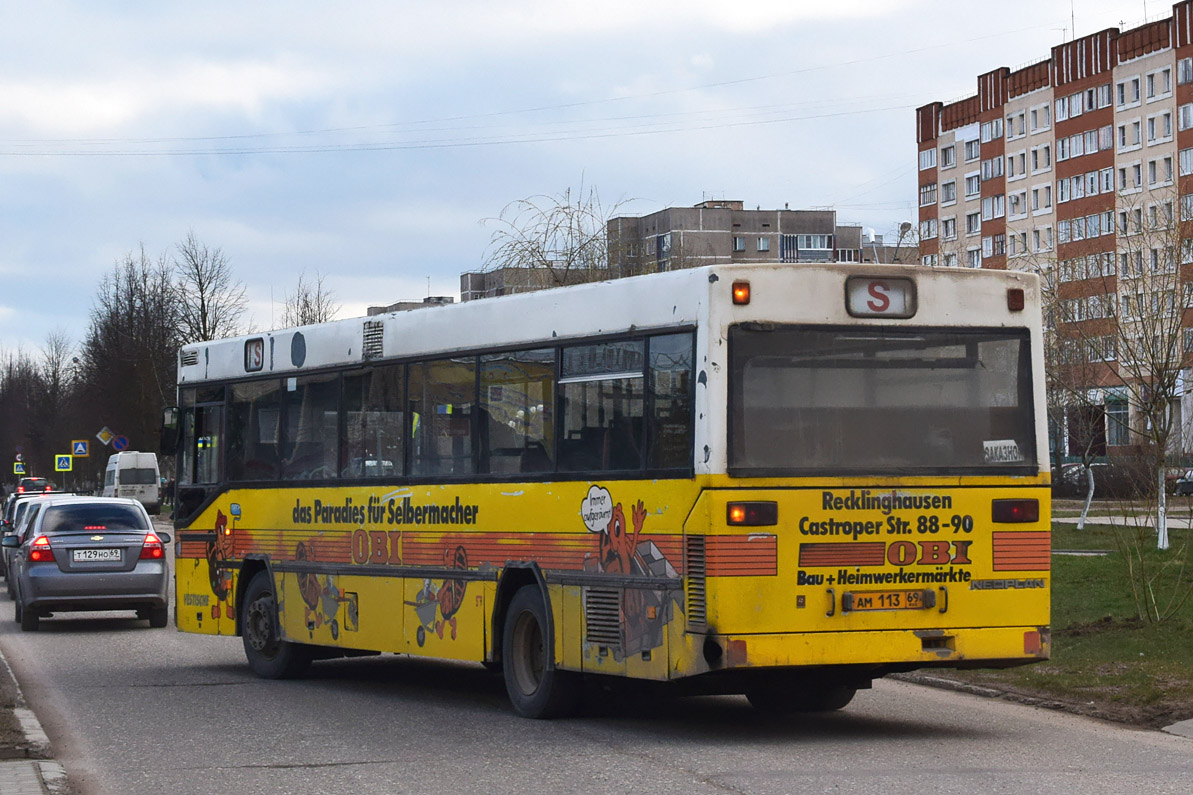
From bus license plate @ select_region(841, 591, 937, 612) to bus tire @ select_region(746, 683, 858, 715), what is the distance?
166 centimetres

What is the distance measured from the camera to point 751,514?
418 inches

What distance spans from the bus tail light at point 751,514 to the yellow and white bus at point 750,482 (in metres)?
0.01

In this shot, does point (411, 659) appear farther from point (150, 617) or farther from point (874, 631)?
point (874, 631)

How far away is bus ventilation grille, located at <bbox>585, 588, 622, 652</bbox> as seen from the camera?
11.3 m

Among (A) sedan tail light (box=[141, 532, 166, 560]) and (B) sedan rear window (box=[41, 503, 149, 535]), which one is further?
(B) sedan rear window (box=[41, 503, 149, 535])

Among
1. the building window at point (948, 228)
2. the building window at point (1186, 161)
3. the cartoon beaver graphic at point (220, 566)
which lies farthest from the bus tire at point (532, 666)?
the building window at point (948, 228)

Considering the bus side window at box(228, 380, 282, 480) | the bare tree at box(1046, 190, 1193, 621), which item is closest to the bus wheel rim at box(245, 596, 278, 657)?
the bus side window at box(228, 380, 282, 480)

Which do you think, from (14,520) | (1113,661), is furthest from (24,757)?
(14,520)

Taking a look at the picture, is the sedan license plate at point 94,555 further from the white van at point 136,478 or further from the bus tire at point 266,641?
the white van at point 136,478

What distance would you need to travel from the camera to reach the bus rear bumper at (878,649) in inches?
416

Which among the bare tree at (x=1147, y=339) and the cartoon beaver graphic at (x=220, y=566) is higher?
the bare tree at (x=1147, y=339)

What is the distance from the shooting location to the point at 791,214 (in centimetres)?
15000

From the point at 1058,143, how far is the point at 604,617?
9549 cm

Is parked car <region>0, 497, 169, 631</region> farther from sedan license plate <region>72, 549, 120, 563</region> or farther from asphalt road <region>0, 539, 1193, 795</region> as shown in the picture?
asphalt road <region>0, 539, 1193, 795</region>
